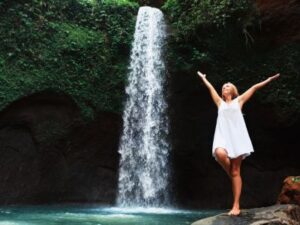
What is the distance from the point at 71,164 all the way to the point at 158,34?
497 centimetres

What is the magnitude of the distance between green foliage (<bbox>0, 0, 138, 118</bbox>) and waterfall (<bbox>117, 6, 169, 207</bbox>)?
40 centimetres

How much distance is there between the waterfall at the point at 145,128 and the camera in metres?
12.7

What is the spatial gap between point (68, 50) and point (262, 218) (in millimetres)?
8732

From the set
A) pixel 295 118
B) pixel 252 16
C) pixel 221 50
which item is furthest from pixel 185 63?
pixel 295 118

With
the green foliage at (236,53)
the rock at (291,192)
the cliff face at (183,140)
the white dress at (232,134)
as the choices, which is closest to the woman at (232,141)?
the white dress at (232,134)

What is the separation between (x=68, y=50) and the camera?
12.8m

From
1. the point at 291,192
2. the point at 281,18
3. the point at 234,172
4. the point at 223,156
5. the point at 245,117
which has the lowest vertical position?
the point at 291,192

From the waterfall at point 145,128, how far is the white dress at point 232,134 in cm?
680

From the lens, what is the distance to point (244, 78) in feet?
41.9

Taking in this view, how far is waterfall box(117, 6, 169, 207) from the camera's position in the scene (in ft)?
41.6

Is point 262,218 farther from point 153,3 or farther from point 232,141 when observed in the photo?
point 153,3

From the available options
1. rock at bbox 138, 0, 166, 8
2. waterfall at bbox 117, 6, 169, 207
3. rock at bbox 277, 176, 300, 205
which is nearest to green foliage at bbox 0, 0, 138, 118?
waterfall at bbox 117, 6, 169, 207

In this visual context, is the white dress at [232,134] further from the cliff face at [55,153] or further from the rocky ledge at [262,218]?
the cliff face at [55,153]

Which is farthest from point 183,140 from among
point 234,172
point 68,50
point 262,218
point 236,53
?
point 262,218
